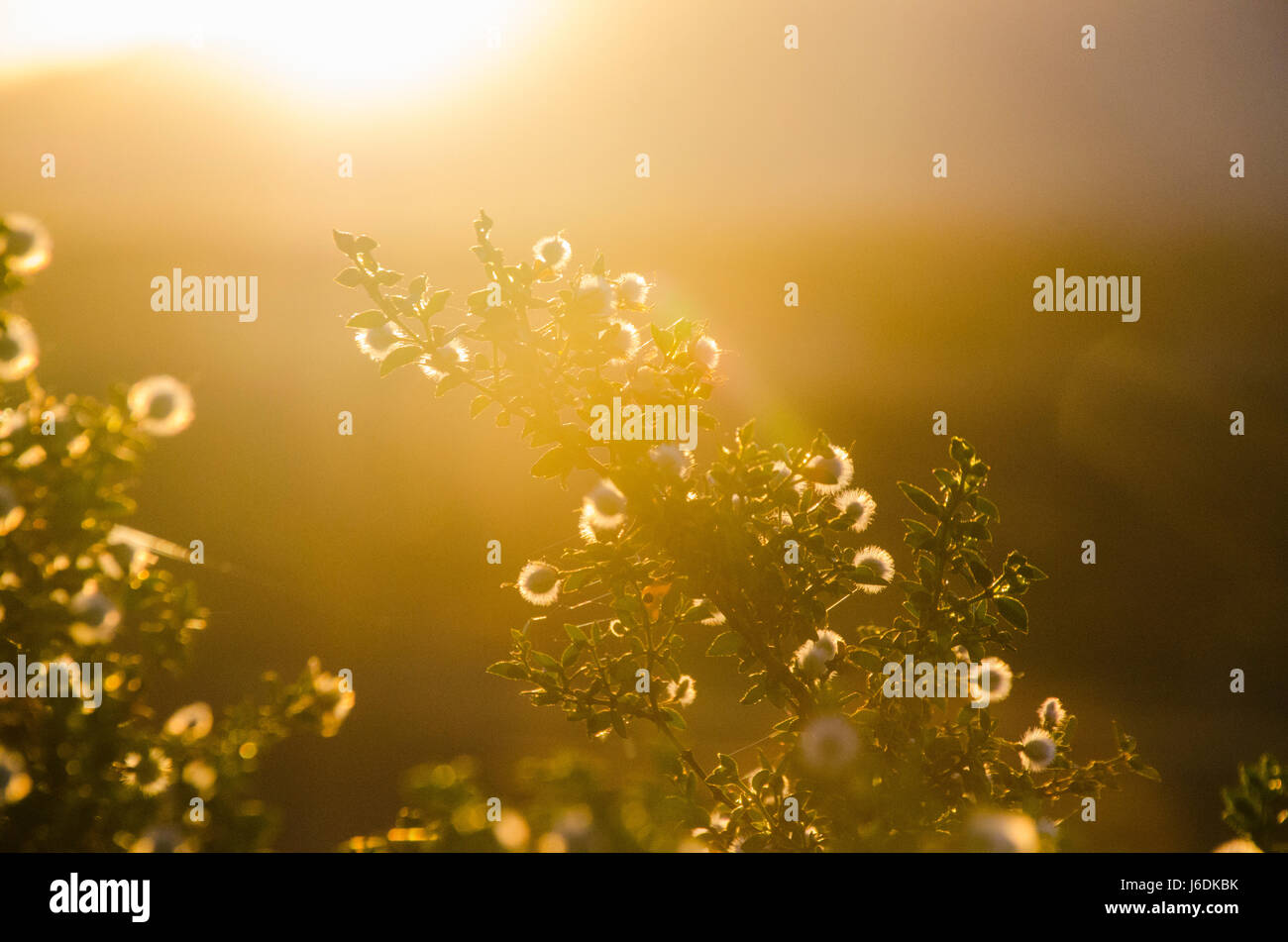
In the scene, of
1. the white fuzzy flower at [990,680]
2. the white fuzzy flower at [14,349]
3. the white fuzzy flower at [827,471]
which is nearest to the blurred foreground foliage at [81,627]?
the white fuzzy flower at [14,349]

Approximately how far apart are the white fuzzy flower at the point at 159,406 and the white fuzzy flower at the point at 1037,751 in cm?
147

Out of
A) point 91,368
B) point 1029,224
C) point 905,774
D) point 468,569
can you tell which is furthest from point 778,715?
point 91,368

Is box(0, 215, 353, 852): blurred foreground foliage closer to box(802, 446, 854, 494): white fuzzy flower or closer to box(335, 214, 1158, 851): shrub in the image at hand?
box(335, 214, 1158, 851): shrub

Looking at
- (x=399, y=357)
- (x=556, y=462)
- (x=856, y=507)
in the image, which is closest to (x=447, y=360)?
(x=399, y=357)

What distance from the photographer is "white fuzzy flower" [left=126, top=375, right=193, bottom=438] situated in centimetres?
112

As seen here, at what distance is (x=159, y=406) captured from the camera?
1.14 metres

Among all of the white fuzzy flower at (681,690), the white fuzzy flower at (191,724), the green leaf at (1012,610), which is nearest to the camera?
the white fuzzy flower at (191,724)

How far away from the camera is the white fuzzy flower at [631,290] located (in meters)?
1.54

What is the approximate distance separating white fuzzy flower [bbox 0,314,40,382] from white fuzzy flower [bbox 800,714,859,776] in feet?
4.23

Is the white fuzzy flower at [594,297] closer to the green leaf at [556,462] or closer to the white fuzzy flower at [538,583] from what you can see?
the green leaf at [556,462]

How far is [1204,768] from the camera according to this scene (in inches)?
126

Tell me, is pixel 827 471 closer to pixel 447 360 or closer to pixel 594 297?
pixel 594 297
